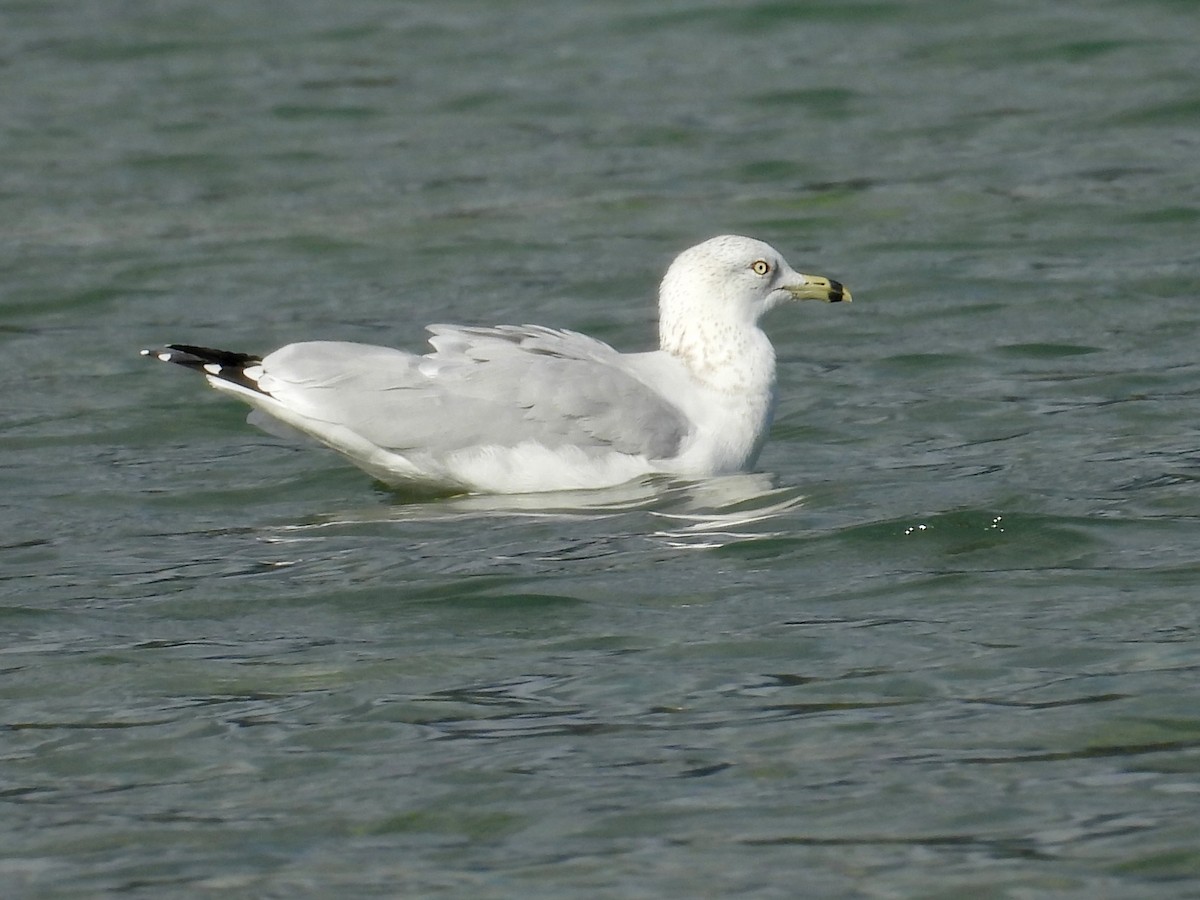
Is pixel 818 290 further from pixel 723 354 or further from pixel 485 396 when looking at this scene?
pixel 485 396

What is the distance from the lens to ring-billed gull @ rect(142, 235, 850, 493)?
8422 millimetres

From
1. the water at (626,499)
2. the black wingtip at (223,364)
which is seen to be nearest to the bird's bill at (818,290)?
the water at (626,499)

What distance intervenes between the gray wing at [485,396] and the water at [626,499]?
0.26 metres

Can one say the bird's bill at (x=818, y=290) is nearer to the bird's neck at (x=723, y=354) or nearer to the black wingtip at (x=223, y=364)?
the bird's neck at (x=723, y=354)

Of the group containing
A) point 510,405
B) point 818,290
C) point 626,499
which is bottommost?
point 626,499

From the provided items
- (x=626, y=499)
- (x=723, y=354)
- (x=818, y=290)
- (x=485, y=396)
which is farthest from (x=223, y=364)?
(x=818, y=290)

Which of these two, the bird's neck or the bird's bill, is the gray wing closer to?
the bird's neck

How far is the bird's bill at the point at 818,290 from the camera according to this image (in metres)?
9.33

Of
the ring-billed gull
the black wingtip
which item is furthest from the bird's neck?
the black wingtip

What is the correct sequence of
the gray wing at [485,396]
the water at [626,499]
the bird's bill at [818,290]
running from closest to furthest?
the water at [626,499], the gray wing at [485,396], the bird's bill at [818,290]

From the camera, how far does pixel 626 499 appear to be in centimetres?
841

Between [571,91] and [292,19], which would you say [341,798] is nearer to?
[571,91]

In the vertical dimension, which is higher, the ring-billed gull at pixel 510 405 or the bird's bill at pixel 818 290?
the bird's bill at pixel 818 290

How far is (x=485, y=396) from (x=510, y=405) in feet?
0.33
